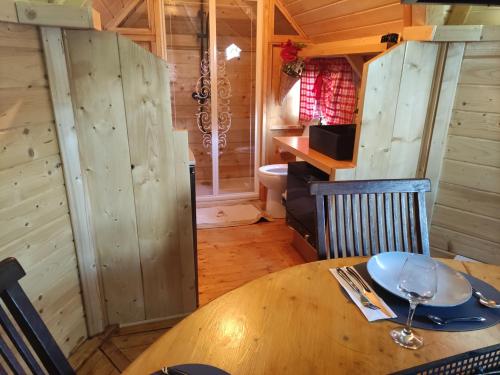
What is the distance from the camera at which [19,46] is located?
1440 millimetres

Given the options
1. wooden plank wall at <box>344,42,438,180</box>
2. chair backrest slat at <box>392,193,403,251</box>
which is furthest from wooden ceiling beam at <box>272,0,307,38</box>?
chair backrest slat at <box>392,193,403,251</box>

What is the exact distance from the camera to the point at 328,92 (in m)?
3.42

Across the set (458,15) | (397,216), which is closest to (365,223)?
(397,216)

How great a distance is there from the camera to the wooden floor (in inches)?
72.9

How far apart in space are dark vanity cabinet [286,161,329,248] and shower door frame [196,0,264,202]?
122cm

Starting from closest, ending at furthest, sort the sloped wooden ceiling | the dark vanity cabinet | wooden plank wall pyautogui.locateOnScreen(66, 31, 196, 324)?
1. wooden plank wall pyautogui.locateOnScreen(66, 31, 196, 324)
2. the sloped wooden ceiling
3. the dark vanity cabinet

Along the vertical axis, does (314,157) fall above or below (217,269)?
above

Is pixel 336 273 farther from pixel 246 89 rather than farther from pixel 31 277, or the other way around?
pixel 246 89

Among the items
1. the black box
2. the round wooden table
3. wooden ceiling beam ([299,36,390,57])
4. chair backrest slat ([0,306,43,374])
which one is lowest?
the round wooden table

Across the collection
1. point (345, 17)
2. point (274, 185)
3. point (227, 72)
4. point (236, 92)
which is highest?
point (345, 17)

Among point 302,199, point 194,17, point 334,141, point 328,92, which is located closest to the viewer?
point 334,141

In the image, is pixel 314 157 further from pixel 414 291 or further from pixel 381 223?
pixel 414 291

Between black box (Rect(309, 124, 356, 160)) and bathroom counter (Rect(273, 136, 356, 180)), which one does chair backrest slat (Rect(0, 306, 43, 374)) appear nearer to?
bathroom counter (Rect(273, 136, 356, 180))

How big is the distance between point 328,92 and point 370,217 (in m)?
2.26
